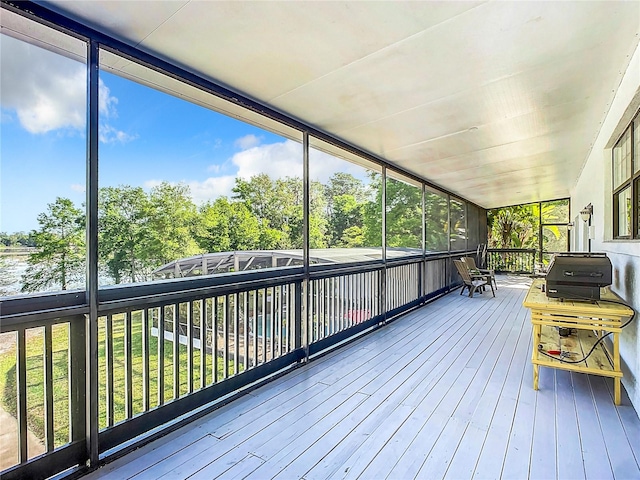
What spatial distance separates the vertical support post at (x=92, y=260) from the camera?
1.84 metres

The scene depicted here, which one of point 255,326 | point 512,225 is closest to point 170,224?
point 255,326

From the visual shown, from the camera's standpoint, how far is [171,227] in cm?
237

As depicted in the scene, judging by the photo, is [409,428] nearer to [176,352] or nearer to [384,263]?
[176,352]

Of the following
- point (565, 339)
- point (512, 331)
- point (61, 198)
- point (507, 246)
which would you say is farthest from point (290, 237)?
point (507, 246)

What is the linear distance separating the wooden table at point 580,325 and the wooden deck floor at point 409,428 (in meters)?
0.25

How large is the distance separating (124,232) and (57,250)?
1.19ft

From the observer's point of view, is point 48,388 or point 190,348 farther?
point 190,348

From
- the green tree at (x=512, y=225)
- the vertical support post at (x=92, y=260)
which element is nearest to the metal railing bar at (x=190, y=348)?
the vertical support post at (x=92, y=260)

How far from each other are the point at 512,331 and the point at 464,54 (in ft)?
12.7

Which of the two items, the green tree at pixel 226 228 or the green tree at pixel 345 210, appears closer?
the green tree at pixel 226 228

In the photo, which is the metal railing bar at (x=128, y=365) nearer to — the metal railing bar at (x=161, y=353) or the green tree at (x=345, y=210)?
the metal railing bar at (x=161, y=353)

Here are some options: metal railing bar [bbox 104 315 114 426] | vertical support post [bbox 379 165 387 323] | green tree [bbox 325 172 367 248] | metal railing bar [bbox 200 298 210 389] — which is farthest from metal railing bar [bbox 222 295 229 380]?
vertical support post [bbox 379 165 387 323]

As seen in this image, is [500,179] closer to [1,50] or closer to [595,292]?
[595,292]

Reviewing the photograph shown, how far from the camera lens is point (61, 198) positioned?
181 centimetres
